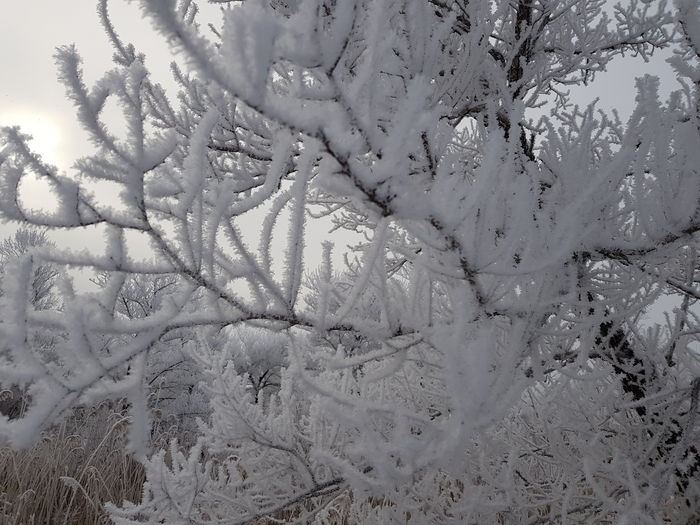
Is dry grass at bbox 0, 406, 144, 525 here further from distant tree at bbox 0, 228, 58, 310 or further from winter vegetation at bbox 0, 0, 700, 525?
distant tree at bbox 0, 228, 58, 310

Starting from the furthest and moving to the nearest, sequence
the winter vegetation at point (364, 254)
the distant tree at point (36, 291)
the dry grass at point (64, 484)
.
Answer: the distant tree at point (36, 291) → the dry grass at point (64, 484) → the winter vegetation at point (364, 254)

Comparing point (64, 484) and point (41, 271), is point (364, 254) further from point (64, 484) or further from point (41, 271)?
point (41, 271)

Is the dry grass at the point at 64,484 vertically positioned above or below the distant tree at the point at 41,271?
below

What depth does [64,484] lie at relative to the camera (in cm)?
404

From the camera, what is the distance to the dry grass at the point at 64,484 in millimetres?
3691

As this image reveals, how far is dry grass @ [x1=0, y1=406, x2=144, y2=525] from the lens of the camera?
3.69m

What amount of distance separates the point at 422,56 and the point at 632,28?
2796 mm

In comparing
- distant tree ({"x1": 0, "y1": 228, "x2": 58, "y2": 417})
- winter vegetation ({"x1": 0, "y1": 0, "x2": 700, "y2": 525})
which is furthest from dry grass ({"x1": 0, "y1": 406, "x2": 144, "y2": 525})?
distant tree ({"x1": 0, "y1": 228, "x2": 58, "y2": 417})

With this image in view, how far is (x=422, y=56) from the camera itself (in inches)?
57.7

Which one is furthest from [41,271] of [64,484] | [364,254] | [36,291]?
[364,254]

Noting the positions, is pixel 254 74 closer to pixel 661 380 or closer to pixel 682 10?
pixel 682 10

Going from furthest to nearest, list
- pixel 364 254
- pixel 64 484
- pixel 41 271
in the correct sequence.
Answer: pixel 41 271, pixel 64 484, pixel 364 254

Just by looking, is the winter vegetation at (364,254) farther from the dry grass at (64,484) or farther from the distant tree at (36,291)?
the distant tree at (36,291)

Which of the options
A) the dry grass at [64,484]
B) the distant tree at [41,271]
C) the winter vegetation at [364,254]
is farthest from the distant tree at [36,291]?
the winter vegetation at [364,254]
